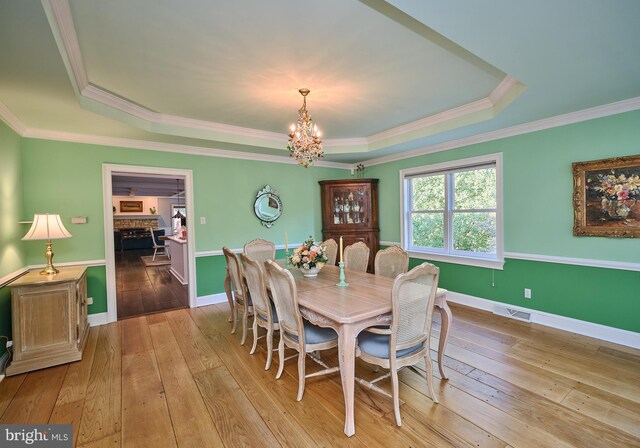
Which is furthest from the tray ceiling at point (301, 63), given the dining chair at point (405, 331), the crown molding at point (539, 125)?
the dining chair at point (405, 331)

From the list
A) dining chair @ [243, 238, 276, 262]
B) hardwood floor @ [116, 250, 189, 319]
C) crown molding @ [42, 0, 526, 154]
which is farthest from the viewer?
hardwood floor @ [116, 250, 189, 319]

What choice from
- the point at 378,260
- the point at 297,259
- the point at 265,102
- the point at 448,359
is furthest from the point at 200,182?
the point at 448,359

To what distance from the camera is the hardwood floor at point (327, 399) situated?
1828 mm

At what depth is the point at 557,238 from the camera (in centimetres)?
342

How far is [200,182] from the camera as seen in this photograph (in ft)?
14.9

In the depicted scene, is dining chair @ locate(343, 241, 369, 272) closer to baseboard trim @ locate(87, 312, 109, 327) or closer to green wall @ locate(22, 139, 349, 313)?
green wall @ locate(22, 139, 349, 313)

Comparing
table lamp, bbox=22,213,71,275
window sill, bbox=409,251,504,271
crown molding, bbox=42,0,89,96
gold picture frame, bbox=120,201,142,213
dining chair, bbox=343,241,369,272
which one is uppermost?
crown molding, bbox=42,0,89,96

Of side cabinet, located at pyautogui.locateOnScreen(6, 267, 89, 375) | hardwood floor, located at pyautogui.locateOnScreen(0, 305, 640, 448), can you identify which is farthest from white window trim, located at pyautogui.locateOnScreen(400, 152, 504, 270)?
side cabinet, located at pyautogui.locateOnScreen(6, 267, 89, 375)

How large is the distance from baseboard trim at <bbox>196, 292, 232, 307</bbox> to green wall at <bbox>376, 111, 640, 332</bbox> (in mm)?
3717

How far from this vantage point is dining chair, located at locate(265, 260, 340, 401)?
2141 millimetres

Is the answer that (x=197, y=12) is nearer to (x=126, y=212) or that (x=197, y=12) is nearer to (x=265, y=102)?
(x=265, y=102)

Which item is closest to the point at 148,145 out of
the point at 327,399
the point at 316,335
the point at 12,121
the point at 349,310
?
the point at 12,121

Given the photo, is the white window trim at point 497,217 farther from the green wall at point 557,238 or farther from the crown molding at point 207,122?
the crown molding at point 207,122

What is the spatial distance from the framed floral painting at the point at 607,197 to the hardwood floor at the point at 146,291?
17.3 ft
